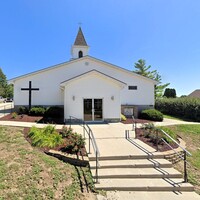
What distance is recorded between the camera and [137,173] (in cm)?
564

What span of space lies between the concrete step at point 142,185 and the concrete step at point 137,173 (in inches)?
6.0

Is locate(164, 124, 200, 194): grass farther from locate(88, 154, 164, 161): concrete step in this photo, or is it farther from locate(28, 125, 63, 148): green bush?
locate(28, 125, 63, 148): green bush

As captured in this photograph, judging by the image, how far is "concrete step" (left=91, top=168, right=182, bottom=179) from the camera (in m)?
5.50

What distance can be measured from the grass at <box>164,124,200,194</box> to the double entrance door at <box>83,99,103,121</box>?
6.45 meters

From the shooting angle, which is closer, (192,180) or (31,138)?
(192,180)

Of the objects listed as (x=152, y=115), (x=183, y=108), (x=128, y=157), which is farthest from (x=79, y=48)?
(x=128, y=157)

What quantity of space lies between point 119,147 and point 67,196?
11.9 ft

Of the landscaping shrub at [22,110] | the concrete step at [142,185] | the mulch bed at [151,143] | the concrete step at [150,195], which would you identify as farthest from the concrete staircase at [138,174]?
the landscaping shrub at [22,110]

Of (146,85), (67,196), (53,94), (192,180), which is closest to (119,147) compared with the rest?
(192,180)

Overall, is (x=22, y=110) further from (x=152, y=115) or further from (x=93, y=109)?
(x=152, y=115)

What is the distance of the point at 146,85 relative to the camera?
20.7 m

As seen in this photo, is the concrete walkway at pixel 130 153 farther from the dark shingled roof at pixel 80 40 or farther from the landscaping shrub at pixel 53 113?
the dark shingled roof at pixel 80 40

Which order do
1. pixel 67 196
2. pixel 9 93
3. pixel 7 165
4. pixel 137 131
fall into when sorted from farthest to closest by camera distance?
pixel 9 93 < pixel 137 131 < pixel 7 165 < pixel 67 196

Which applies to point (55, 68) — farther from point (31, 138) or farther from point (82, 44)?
point (31, 138)
